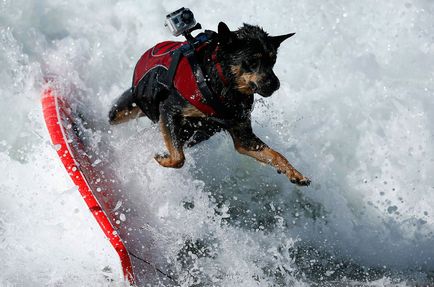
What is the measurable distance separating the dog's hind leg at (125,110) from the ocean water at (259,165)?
221 mm

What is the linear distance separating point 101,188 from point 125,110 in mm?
767

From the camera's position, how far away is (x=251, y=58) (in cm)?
374

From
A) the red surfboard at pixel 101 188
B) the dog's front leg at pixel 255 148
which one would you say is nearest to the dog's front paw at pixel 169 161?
the dog's front leg at pixel 255 148

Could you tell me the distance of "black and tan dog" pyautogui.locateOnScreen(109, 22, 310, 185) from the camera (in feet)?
12.3

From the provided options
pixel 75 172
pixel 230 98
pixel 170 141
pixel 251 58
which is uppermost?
pixel 251 58

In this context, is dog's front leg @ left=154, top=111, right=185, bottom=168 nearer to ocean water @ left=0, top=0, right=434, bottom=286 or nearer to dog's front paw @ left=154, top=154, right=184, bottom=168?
dog's front paw @ left=154, top=154, right=184, bottom=168

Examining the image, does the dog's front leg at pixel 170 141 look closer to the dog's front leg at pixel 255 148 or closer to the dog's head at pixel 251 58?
the dog's front leg at pixel 255 148

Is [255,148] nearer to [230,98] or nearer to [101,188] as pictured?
[230,98]

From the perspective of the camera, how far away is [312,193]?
574 centimetres

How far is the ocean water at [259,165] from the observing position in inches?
188

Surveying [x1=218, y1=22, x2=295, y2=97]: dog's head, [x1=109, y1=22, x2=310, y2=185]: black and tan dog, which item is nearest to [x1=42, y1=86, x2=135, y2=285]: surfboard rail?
[x1=109, y1=22, x2=310, y2=185]: black and tan dog

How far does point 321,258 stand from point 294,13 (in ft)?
11.2

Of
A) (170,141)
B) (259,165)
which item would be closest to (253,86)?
(170,141)

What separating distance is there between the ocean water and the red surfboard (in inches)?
3.7
